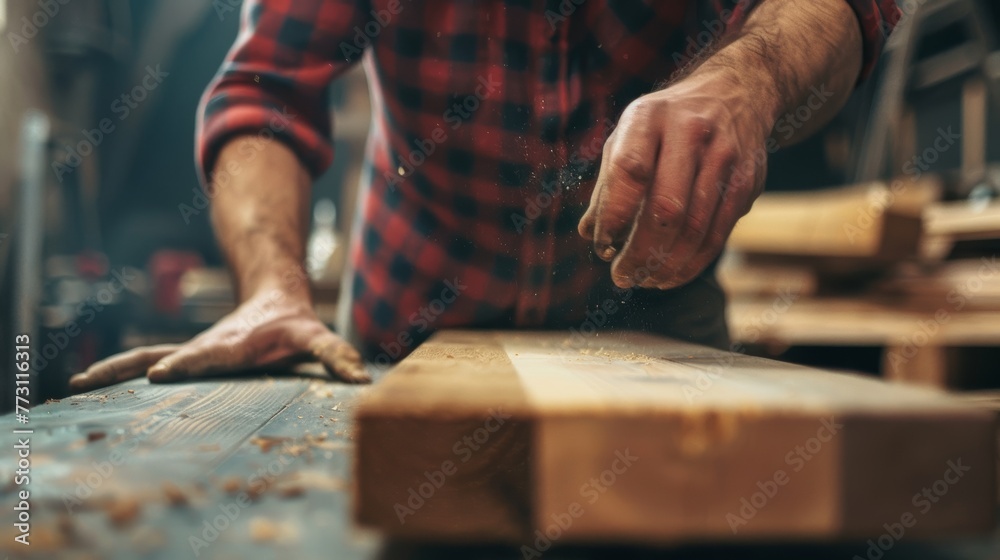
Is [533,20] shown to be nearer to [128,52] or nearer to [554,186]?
[554,186]

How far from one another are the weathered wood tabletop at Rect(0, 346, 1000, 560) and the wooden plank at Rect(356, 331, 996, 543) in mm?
21

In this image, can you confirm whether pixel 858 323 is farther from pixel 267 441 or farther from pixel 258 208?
pixel 267 441

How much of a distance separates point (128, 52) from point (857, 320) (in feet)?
11.2

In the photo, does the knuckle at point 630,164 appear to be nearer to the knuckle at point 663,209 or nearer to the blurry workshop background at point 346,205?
the knuckle at point 663,209

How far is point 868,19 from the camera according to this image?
91 centimetres

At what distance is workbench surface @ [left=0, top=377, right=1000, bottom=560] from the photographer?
1.14 feet

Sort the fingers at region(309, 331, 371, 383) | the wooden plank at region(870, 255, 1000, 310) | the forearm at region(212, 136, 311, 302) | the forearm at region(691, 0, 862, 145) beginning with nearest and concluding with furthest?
the forearm at region(691, 0, 862, 145), the fingers at region(309, 331, 371, 383), the forearm at region(212, 136, 311, 302), the wooden plank at region(870, 255, 1000, 310)

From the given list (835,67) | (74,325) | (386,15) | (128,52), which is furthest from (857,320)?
(128,52)

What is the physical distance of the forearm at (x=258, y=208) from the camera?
3.45 feet

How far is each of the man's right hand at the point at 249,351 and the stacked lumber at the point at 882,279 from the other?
1.45 meters

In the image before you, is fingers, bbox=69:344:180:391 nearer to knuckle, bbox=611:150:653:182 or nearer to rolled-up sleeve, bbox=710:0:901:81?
knuckle, bbox=611:150:653:182

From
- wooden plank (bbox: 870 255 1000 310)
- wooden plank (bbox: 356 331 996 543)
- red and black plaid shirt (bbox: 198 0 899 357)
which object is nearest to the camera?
wooden plank (bbox: 356 331 996 543)

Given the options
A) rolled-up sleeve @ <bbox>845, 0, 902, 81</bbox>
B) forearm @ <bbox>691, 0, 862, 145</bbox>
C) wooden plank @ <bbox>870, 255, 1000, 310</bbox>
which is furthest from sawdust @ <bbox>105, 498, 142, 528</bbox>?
wooden plank @ <bbox>870, 255, 1000, 310</bbox>

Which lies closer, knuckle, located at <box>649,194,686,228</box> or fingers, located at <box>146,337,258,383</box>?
knuckle, located at <box>649,194,686,228</box>
